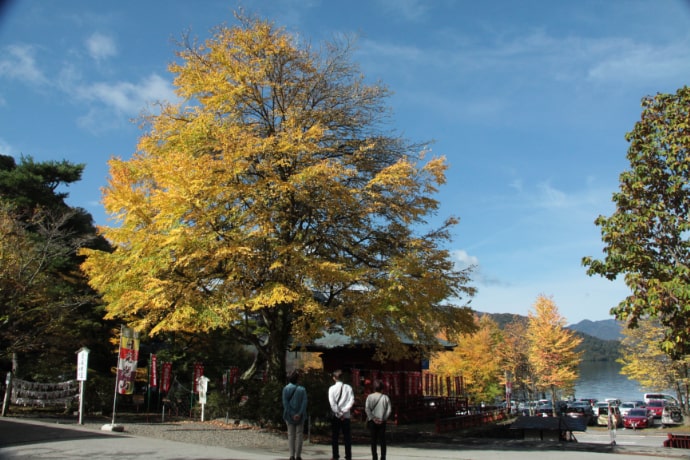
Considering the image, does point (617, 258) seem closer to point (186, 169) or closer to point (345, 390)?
point (345, 390)

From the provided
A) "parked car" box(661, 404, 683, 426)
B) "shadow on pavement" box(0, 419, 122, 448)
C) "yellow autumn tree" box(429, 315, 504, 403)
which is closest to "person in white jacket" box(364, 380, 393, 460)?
"shadow on pavement" box(0, 419, 122, 448)

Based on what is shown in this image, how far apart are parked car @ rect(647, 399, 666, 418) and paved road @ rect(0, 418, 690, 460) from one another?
117 ft

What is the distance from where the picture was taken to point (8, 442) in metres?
10.6

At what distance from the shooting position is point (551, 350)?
42031mm

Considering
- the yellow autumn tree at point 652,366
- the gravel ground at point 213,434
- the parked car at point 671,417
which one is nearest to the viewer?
the gravel ground at point 213,434

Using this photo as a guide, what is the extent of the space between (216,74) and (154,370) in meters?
11.2

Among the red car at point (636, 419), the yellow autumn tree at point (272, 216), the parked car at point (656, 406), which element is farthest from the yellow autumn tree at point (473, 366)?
the yellow autumn tree at point (272, 216)

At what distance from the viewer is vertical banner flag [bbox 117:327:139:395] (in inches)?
596

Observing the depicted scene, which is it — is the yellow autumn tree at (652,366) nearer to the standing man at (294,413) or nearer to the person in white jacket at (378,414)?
the person in white jacket at (378,414)

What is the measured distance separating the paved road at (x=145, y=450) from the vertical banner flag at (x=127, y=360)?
7.49ft

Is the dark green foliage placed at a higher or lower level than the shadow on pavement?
higher

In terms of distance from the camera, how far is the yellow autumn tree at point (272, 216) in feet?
41.6

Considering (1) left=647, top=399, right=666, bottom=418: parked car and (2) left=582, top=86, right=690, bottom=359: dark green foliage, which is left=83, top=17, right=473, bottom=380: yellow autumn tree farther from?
(1) left=647, top=399, right=666, bottom=418: parked car

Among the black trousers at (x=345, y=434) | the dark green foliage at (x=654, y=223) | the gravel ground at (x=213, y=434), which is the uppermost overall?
the dark green foliage at (x=654, y=223)
